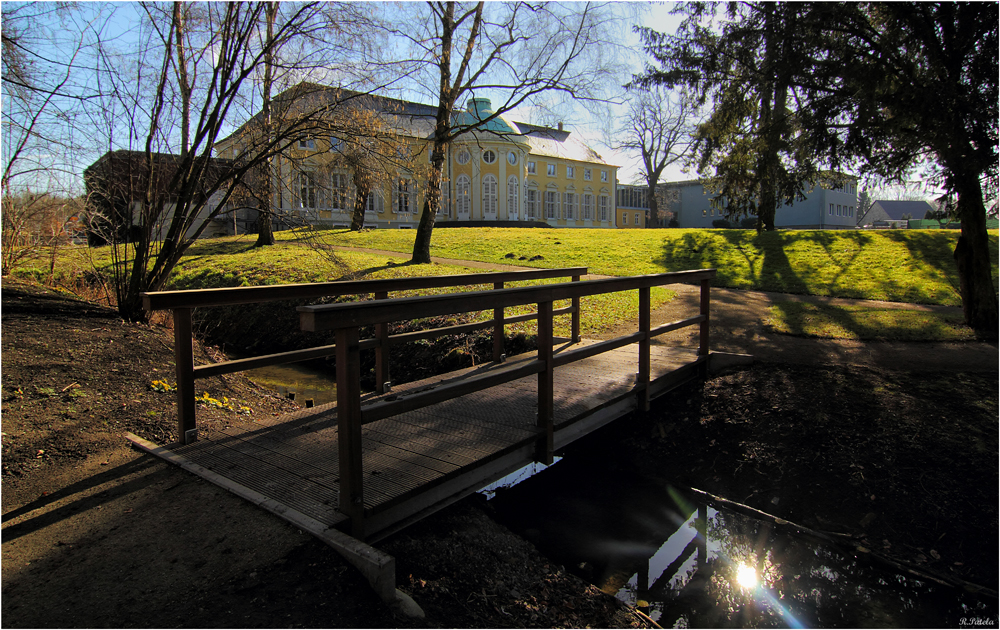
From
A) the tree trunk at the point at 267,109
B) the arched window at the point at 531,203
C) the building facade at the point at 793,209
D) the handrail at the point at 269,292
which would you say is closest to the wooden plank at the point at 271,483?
the handrail at the point at 269,292

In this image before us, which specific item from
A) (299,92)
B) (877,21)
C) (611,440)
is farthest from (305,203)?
(877,21)

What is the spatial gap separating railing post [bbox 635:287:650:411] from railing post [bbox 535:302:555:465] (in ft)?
5.22

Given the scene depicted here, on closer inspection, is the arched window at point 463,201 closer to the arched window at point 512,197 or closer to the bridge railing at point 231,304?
the arched window at point 512,197

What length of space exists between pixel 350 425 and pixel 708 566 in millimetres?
2677

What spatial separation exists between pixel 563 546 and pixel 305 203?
6788mm

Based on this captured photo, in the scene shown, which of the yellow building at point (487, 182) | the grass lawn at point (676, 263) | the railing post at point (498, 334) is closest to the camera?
the railing post at point (498, 334)

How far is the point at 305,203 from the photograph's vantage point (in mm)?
8953

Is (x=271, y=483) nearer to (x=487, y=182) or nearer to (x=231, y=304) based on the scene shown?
(x=231, y=304)

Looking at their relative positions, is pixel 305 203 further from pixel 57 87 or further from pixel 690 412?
pixel 690 412

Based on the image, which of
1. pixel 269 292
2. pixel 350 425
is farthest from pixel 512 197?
pixel 350 425

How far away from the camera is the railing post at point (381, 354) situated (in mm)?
4895

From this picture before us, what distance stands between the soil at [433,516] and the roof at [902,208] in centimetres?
8896

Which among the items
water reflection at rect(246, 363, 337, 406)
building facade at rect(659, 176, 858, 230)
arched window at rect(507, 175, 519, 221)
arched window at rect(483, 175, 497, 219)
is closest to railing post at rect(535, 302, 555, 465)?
water reflection at rect(246, 363, 337, 406)

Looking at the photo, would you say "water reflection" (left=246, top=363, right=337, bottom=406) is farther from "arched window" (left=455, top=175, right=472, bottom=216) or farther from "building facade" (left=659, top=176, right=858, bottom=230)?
"building facade" (left=659, top=176, right=858, bottom=230)
